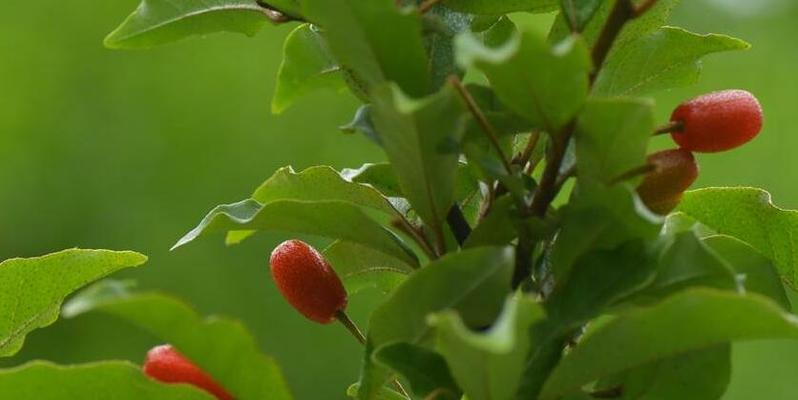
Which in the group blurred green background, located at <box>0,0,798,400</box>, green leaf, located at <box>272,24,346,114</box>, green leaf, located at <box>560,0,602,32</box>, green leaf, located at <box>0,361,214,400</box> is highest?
green leaf, located at <box>560,0,602,32</box>

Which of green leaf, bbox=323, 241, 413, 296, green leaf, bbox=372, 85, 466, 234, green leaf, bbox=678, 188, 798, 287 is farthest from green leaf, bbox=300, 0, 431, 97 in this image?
green leaf, bbox=678, 188, 798, 287

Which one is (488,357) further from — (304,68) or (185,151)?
(185,151)

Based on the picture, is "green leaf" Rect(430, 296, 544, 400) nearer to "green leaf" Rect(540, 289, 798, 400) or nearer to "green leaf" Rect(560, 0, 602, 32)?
"green leaf" Rect(540, 289, 798, 400)

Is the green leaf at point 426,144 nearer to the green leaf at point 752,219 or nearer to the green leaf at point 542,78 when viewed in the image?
the green leaf at point 542,78

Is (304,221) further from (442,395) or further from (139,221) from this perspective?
(139,221)

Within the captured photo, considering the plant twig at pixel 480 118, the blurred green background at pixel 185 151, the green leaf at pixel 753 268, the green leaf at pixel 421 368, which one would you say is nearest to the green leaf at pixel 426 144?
the plant twig at pixel 480 118

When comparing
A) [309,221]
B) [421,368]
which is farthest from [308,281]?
[421,368]
